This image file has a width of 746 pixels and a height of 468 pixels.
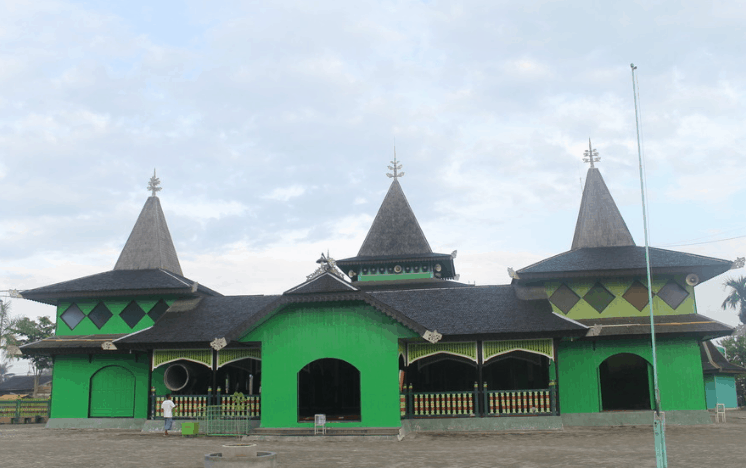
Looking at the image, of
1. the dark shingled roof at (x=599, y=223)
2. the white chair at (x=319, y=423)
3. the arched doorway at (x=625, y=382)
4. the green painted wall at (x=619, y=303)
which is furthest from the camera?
the dark shingled roof at (x=599, y=223)

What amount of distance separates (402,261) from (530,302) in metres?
11.9

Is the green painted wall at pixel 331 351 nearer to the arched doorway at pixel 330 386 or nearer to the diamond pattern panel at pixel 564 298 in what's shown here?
the arched doorway at pixel 330 386

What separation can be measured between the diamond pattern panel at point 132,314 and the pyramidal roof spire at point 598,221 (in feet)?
61.7

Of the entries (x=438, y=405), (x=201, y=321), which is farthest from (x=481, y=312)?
(x=201, y=321)

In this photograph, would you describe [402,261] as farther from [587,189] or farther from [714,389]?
[714,389]

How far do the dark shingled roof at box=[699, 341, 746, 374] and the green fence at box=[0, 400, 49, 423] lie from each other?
32.8 m

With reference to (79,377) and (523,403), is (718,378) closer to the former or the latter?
(523,403)

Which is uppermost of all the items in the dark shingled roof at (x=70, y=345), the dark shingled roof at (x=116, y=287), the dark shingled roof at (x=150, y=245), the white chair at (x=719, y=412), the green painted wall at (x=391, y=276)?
the dark shingled roof at (x=150, y=245)

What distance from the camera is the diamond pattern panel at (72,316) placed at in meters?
27.9

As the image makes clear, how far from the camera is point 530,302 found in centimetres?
2372

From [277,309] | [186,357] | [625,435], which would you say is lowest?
[625,435]

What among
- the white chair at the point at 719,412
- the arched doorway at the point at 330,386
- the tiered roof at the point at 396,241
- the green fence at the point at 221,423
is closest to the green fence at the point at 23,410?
the green fence at the point at 221,423

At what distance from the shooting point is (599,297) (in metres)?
24.8

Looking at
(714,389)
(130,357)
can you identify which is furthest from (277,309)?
(714,389)
